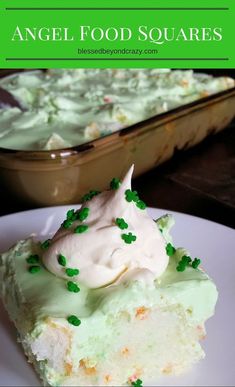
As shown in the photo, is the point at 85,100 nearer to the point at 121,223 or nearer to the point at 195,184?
the point at 195,184

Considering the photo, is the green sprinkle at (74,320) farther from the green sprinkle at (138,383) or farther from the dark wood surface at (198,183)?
the dark wood surface at (198,183)

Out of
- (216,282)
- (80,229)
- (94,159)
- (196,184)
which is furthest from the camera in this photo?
(196,184)

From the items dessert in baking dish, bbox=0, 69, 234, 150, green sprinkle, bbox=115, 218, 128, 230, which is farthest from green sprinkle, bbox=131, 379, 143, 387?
dessert in baking dish, bbox=0, 69, 234, 150

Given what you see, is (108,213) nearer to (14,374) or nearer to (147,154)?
(14,374)

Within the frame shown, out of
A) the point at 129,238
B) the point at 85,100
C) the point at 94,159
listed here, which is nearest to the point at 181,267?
the point at 129,238

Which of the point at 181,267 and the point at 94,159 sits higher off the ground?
the point at 94,159

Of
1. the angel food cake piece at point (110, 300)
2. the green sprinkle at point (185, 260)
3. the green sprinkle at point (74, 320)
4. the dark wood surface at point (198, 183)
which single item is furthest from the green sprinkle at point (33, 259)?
the dark wood surface at point (198, 183)

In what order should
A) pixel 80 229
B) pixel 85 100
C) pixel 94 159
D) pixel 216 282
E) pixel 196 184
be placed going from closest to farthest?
pixel 80 229, pixel 216 282, pixel 94 159, pixel 196 184, pixel 85 100
